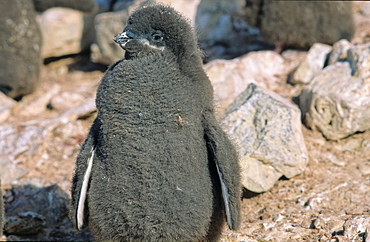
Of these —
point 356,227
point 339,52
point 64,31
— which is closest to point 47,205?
point 356,227

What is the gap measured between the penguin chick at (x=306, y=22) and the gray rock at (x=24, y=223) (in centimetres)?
373

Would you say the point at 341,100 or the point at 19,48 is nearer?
the point at 341,100

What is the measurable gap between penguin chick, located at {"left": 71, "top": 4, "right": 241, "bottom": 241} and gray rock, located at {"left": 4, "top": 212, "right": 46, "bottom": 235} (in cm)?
110

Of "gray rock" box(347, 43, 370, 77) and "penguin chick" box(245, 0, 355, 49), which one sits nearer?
"gray rock" box(347, 43, 370, 77)

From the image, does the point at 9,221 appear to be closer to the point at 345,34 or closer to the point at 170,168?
the point at 170,168

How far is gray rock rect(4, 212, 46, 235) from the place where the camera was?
343cm

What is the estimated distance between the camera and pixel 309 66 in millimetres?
4984

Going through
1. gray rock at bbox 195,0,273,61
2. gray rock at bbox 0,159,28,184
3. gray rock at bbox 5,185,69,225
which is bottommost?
gray rock at bbox 0,159,28,184

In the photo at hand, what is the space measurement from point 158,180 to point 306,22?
13.0 feet

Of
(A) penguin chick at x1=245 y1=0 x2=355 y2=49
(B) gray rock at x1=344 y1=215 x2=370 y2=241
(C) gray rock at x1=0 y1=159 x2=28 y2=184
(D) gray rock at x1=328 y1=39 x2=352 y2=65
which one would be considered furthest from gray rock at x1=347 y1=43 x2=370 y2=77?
(C) gray rock at x1=0 y1=159 x2=28 y2=184

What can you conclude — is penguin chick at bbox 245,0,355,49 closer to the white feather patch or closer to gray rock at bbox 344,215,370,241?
gray rock at bbox 344,215,370,241

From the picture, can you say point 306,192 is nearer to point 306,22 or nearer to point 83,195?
point 83,195

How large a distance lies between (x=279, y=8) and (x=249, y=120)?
8.46 ft

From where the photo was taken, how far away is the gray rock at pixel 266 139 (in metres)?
3.50
